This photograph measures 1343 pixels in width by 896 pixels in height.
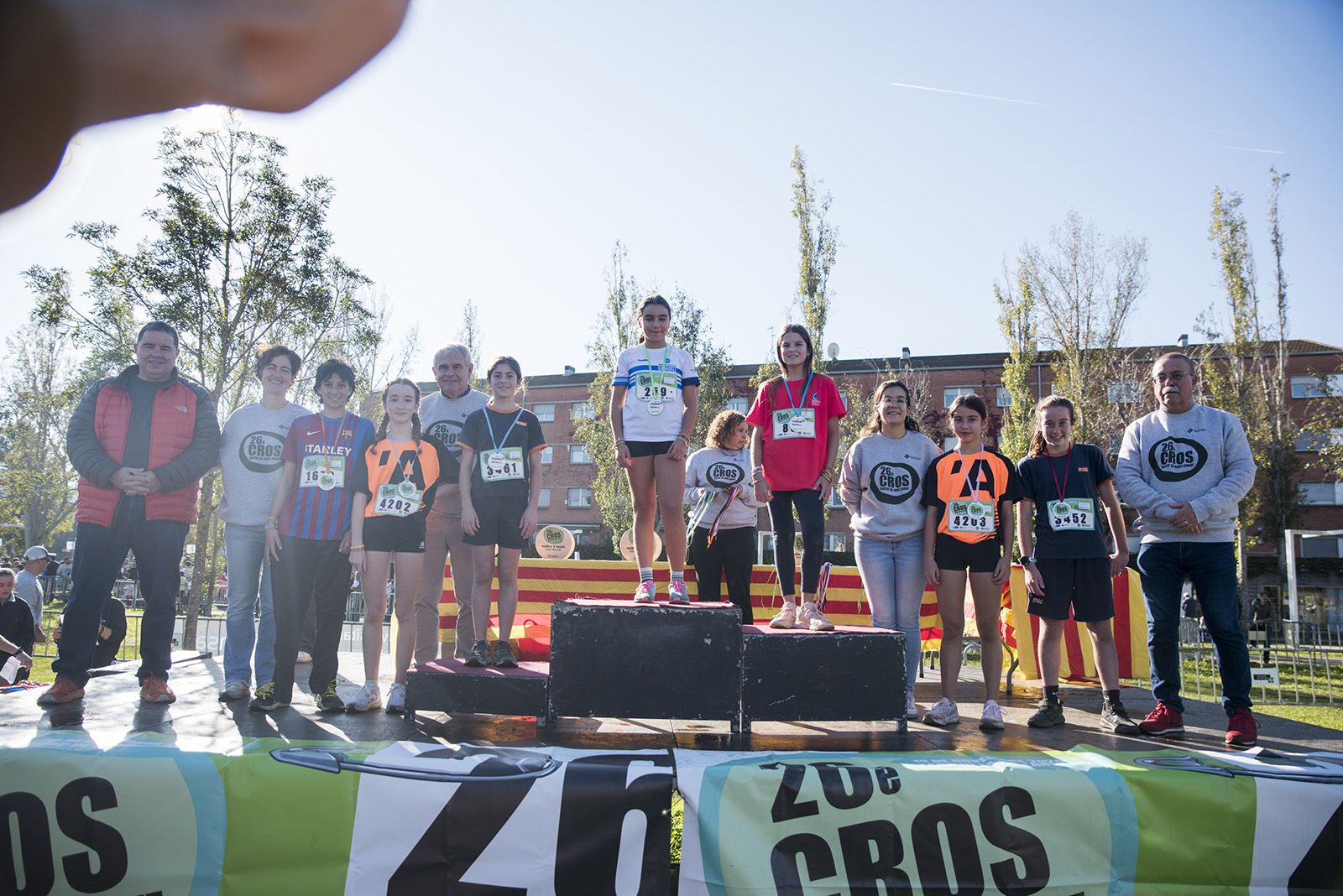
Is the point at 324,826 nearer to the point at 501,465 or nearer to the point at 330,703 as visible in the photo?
the point at 330,703

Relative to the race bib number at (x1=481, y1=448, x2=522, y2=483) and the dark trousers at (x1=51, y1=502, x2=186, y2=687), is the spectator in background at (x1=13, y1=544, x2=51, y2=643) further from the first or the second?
the race bib number at (x1=481, y1=448, x2=522, y2=483)

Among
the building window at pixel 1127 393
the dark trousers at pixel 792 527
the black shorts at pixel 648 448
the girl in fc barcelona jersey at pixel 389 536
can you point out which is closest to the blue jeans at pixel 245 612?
the girl in fc barcelona jersey at pixel 389 536

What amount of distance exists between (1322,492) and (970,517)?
41.8 metres

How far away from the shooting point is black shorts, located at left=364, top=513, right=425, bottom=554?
4.50 metres

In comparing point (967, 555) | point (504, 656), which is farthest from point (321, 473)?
point (967, 555)

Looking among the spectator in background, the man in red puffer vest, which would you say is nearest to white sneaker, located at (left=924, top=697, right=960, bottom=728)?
the man in red puffer vest

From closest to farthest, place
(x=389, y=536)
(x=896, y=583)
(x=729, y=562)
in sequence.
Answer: (x=389, y=536)
(x=896, y=583)
(x=729, y=562)

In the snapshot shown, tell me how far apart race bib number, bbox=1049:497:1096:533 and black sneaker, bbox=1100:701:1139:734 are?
3.05 feet

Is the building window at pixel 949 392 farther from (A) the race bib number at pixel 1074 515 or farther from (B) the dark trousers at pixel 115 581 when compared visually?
(B) the dark trousers at pixel 115 581

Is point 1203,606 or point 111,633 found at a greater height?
point 1203,606

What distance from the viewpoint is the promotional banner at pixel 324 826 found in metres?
2.86

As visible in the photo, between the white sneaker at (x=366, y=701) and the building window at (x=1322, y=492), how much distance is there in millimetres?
42608

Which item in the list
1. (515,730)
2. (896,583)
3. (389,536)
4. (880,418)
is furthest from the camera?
(880,418)

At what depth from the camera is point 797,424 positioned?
4.66 meters
